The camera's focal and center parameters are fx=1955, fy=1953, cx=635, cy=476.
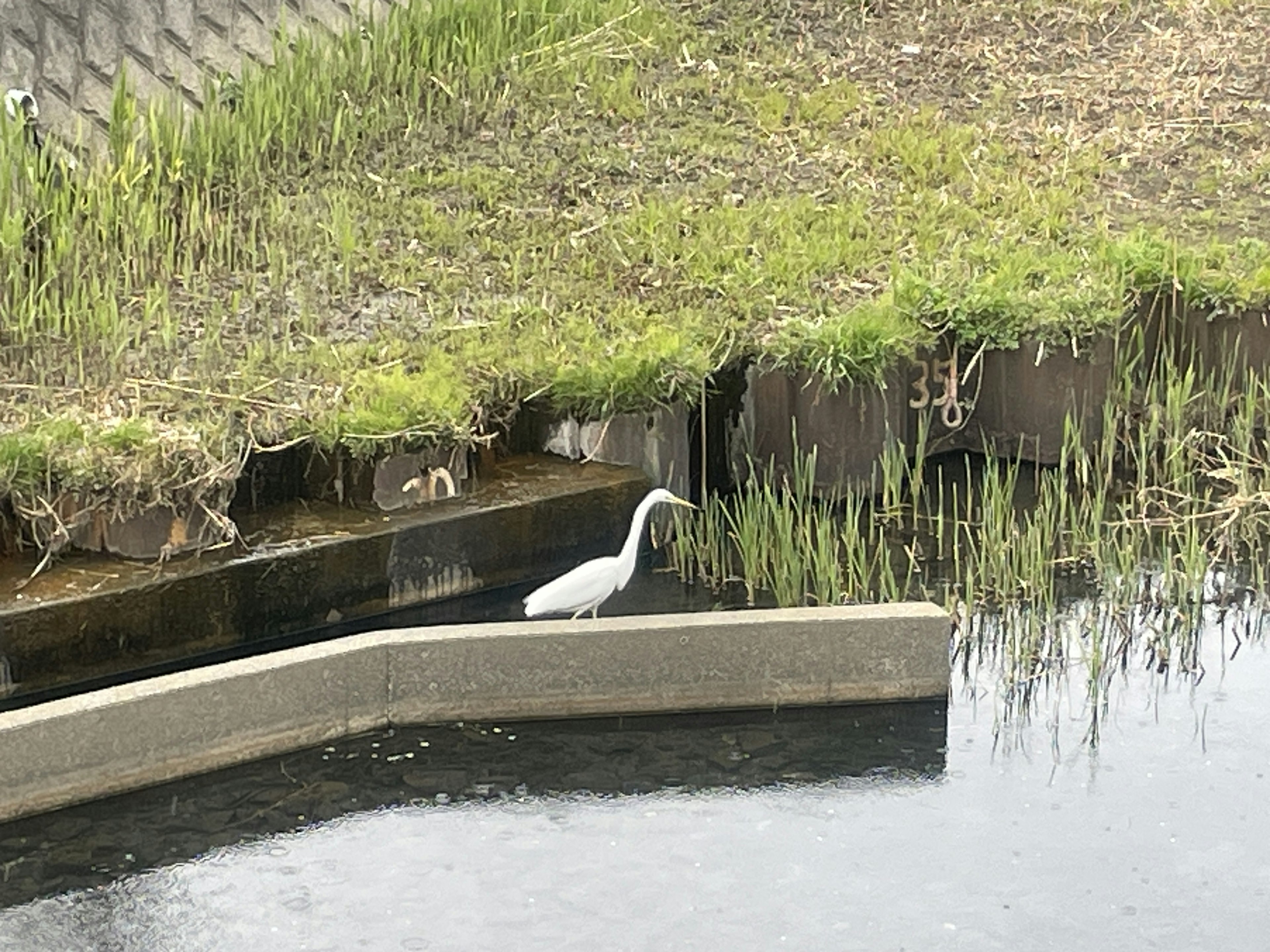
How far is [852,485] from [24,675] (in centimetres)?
372

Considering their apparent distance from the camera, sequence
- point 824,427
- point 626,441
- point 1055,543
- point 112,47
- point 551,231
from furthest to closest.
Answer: point 551,231 < point 112,47 < point 824,427 < point 626,441 < point 1055,543

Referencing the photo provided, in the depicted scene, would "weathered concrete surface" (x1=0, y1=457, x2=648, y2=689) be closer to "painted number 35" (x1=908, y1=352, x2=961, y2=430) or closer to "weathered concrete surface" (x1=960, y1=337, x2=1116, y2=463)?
"painted number 35" (x1=908, y1=352, x2=961, y2=430)

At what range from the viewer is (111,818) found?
18.7 feet

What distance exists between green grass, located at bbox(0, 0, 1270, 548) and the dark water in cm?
170

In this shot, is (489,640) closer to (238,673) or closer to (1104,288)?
(238,673)

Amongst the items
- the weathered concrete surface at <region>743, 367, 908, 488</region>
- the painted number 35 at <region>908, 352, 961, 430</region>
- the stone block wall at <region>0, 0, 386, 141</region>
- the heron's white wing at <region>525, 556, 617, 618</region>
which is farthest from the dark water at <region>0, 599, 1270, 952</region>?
the stone block wall at <region>0, 0, 386, 141</region>

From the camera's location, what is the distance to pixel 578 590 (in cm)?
663

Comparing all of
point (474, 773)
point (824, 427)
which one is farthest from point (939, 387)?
point (474, 773)

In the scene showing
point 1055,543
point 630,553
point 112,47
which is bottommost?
point 1055,543

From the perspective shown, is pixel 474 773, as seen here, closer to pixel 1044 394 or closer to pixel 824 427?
pixel 824 427

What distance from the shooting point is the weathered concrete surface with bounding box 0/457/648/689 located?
21.7 ft

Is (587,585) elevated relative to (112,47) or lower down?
lower down

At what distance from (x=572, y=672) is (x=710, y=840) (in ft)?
2.98

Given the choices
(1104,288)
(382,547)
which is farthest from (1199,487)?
(382,547)
